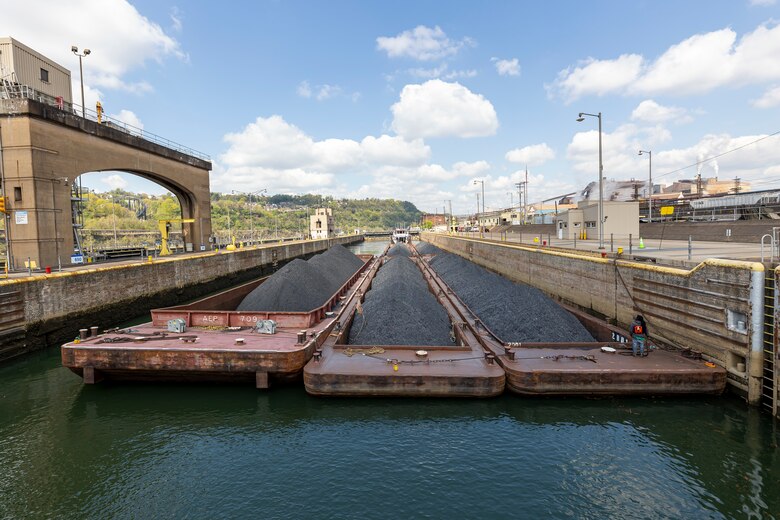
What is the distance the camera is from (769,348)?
8.60 meters

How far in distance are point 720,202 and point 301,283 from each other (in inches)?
1964

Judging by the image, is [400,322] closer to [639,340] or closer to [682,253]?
[639,340]

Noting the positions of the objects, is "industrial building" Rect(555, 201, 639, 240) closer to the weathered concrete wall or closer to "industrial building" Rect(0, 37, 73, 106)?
the weathered concrete wall

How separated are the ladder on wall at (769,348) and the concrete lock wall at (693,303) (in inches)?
3.8

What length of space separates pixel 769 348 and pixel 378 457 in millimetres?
8750

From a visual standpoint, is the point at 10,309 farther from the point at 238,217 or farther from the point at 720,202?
the point at 238,217

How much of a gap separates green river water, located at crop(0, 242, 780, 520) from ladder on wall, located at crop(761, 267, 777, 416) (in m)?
0.38

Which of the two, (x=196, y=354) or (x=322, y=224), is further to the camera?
(x=322, y=224)

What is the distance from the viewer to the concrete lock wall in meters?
8.86

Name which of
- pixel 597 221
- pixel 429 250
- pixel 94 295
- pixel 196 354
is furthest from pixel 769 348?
pixel 429 250

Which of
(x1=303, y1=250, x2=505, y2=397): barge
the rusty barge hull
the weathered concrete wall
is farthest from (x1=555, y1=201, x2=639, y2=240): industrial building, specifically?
the weathered concrete wall

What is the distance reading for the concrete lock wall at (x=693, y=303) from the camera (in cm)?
886

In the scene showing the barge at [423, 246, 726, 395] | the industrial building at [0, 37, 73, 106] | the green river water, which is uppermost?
the industrial building at [0, 37, 73, 106]

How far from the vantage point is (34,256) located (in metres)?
19.8
